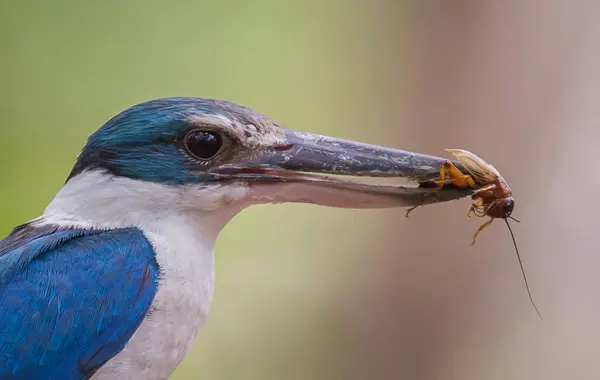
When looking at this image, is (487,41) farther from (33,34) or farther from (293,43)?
(33,34)

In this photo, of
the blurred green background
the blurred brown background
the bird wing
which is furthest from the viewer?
the blurred green background

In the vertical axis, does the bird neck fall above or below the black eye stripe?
below

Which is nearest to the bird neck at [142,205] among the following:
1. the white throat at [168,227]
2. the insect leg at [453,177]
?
the white throat at [168,227]

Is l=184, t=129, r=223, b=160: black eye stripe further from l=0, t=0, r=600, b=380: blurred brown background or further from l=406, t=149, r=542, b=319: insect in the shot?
l=0, t=0, r=600, b=380: blurred brown background

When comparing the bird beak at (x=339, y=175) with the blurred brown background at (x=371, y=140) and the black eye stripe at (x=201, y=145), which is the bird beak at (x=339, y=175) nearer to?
the black eye stripe at (x=201, y=145)

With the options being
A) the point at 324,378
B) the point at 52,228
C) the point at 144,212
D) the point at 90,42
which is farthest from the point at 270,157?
the point at 90,42

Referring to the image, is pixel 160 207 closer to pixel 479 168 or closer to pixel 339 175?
pixel 339 175

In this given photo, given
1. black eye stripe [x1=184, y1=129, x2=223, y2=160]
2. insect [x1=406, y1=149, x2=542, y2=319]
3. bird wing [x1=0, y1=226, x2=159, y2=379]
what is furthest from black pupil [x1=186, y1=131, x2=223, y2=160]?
insect [x1=406, y1=149, x2=542, y2=319]
